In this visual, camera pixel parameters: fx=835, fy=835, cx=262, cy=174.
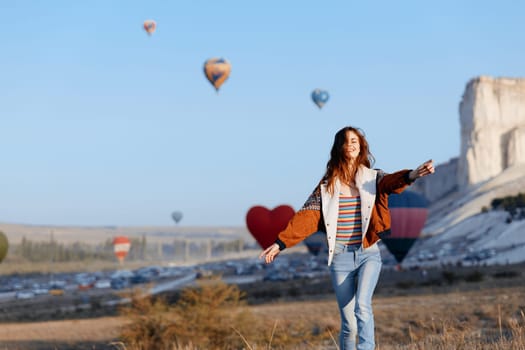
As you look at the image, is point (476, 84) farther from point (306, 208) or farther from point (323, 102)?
point (306, 208)

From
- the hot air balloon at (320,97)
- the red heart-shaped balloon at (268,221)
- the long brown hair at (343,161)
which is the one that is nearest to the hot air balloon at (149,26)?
the hot air balloon at (320,97)

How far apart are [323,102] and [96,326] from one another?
48.3 metres

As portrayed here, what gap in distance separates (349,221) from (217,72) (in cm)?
6201

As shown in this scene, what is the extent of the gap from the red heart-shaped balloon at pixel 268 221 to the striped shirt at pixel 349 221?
3525cm

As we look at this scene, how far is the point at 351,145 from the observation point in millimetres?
6621

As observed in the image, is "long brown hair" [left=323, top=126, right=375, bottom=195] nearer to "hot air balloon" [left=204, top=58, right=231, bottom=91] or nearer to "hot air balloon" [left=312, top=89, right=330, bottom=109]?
"hot air balloon" [left=204, top=58, right=231, bottom=91]

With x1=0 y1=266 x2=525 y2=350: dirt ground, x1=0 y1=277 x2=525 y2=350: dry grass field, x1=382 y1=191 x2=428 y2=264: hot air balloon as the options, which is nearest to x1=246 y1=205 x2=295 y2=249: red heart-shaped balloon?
x1=0 y1=266 x2=525 y2=350: dirt ground

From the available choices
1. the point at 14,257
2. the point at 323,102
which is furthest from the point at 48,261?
the point at 323,102

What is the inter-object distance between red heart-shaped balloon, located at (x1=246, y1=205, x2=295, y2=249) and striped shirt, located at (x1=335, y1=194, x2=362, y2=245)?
116 ft

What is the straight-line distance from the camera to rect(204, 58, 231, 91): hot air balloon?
6762 cm

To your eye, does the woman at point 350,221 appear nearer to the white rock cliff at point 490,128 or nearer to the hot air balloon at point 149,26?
the hot air balloon at point 149,26

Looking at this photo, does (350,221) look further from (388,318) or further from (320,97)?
(320,97)

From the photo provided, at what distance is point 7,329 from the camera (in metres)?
36.9

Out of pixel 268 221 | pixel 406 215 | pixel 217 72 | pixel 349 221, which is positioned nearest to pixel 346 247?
pixel 349 221
